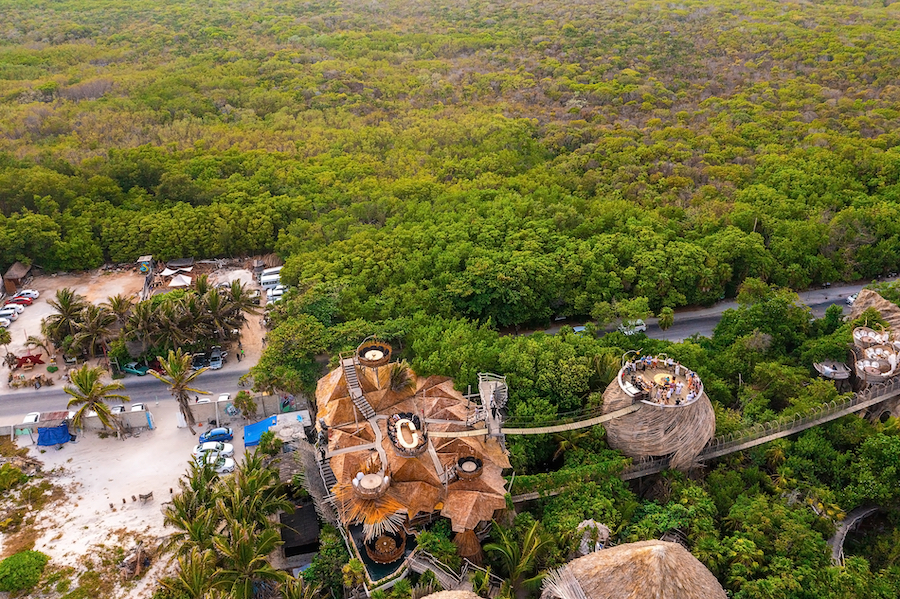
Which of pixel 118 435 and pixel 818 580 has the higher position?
pixel 818 580

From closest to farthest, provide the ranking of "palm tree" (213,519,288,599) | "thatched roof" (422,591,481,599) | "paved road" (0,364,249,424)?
1. "thatched roof" (422,591,481,599)
2. "palm tree" (213,519,288,599)
3. "paved road" (0,364,249,424)

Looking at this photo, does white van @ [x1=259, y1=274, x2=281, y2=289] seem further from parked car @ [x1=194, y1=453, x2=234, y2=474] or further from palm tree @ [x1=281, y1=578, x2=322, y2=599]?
palm tree @ [x1=281, y1=578, x2=322, y2=599]

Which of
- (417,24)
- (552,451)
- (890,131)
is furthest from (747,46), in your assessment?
(552,451)

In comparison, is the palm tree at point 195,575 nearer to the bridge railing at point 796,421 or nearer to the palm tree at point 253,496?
the palm tree at point 253,496

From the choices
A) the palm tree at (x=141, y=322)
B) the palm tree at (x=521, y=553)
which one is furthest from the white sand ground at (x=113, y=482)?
the palm tree at (x=521, y=553)

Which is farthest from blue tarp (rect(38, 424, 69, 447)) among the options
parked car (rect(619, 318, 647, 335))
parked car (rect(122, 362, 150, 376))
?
parked car (rect(619, 318, 647, 335))

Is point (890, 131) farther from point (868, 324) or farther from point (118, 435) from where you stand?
point (118, 435)

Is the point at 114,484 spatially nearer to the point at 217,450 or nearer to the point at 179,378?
the point at 217,450
